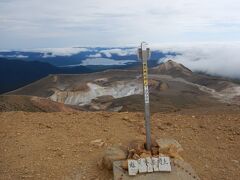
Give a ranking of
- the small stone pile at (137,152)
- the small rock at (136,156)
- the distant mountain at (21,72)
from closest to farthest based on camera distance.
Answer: the small rock at (136,156), the small stone pile at (137,152), the distant mountain at (21,72)

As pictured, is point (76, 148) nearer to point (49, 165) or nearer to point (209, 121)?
point (49, 165)

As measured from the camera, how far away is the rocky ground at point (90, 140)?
282 inches

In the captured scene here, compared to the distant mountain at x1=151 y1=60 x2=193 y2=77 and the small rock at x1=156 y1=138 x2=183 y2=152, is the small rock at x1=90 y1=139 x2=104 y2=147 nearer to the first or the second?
the small rock at x1=156 y1=138 x2=183 y2=152

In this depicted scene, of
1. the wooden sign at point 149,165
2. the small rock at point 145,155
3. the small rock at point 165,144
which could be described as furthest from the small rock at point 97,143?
the wooden sign at point 149,165

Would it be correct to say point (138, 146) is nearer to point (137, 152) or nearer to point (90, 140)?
point (137, 152)

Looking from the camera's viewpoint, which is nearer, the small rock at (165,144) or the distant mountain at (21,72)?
the small rock at (165,144)

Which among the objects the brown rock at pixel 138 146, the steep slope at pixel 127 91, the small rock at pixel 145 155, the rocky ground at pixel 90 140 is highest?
the brown rock at pixel 138 146

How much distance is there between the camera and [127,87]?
52594mm

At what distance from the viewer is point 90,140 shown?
321 inches

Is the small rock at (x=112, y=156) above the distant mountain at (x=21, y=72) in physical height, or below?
above

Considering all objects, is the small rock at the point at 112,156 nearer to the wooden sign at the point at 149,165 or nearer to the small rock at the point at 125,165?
the small rock at the point at 125,165

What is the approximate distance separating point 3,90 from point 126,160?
52149mm

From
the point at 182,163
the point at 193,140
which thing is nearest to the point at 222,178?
the point at 182,163

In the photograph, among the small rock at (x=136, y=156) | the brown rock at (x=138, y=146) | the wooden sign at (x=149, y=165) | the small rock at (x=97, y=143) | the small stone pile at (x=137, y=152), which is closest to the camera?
the wooden sign at (x=149, y=165)
